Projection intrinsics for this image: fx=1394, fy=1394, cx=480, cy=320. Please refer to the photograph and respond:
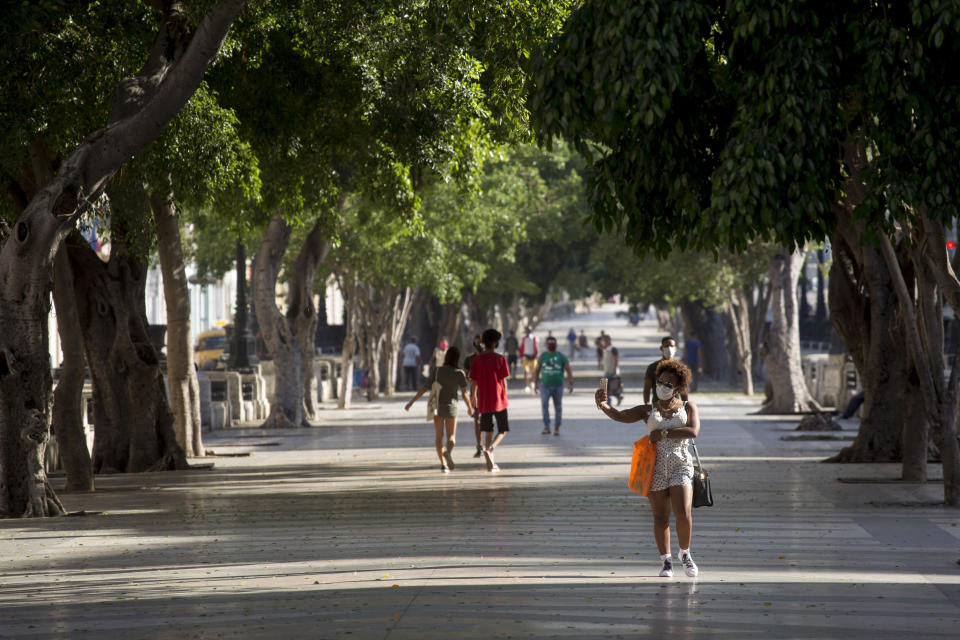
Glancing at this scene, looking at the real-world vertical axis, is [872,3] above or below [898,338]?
above

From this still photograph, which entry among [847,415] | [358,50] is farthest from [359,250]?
[358,50]

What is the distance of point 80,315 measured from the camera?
727 inches

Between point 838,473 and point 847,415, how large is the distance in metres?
9.95

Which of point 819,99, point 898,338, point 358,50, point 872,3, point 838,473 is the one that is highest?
point 358,50

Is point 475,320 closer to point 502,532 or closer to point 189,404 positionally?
point 189,404

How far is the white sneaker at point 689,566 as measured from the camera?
9.18 meters

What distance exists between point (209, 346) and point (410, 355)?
9.08m

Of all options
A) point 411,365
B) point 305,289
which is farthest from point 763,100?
point 411,365

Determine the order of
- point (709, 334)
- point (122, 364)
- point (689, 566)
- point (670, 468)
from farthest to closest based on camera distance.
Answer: point (709, 334), point (122, 364), point (670, 468), point (689, 566)

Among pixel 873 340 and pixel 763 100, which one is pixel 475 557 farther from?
pixel 873 340

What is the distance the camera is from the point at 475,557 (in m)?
10.2

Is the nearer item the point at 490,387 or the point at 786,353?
the point at 490,387

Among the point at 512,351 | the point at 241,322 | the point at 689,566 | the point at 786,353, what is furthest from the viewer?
the point at 512,351

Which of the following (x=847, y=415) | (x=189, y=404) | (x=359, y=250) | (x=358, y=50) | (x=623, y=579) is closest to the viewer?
(x=623, y=579)
